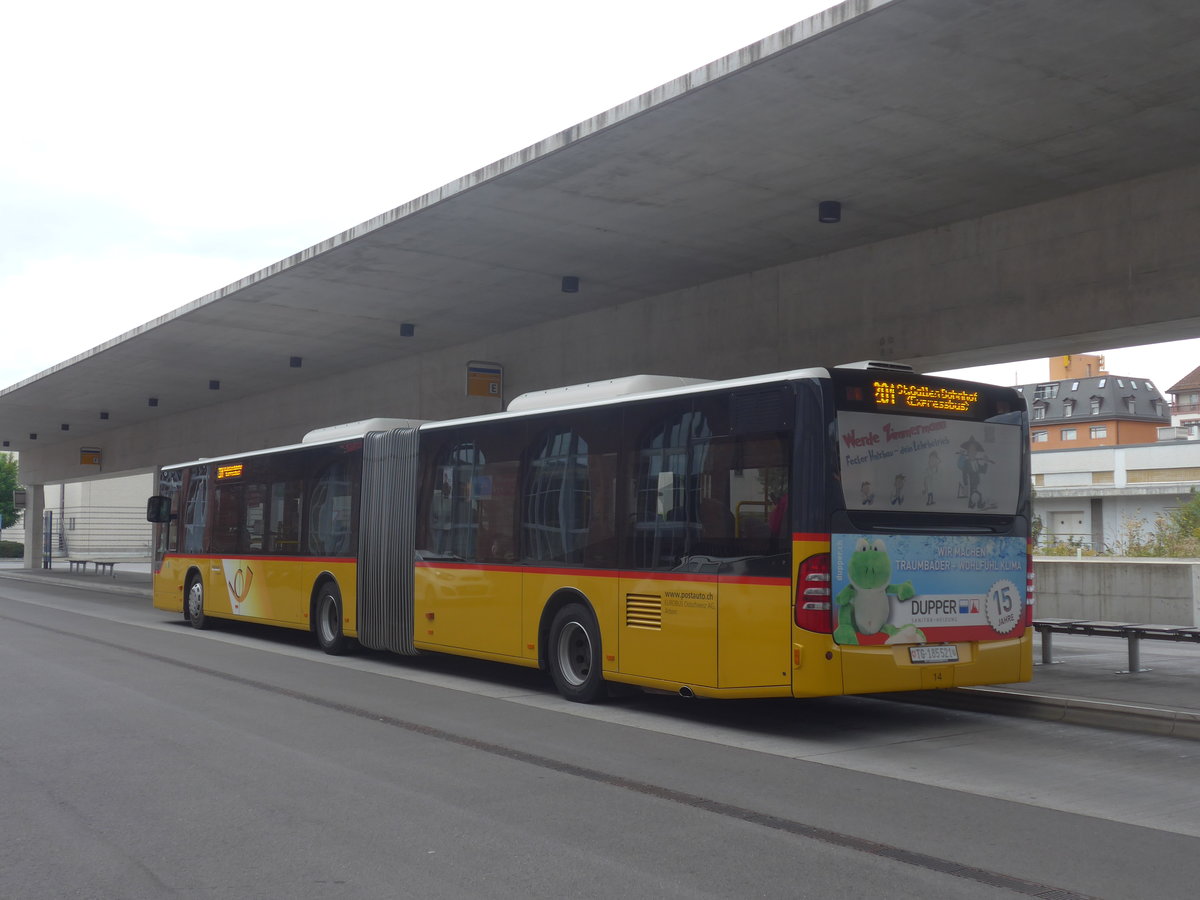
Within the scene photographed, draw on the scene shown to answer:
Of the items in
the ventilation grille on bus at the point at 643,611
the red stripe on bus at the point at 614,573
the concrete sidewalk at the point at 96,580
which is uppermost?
the red stripe on bus at the point at 614,573

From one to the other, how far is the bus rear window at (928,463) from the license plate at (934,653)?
1148 mm

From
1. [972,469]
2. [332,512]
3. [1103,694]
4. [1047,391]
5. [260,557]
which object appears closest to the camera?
[972,469]

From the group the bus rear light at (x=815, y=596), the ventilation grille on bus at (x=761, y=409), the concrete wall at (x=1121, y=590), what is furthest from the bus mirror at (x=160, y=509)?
the bus rear light at (x=815, y=596)

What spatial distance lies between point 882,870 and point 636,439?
5.95 metres

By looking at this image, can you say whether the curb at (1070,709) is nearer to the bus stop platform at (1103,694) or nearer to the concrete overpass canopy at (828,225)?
the bus stop platform at (1103,694)

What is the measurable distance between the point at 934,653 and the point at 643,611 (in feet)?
8.51

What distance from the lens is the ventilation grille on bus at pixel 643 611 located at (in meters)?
10.8

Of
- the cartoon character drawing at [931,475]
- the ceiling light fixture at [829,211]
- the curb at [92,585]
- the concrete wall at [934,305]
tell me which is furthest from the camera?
the curb at [92,585]

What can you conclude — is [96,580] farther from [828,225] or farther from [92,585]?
[828,225]

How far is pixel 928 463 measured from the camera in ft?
33.7

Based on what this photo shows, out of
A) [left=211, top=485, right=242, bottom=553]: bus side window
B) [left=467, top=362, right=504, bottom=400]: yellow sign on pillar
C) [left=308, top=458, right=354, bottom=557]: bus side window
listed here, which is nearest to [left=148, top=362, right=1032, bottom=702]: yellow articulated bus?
[left=308, top=458, right=354, bottom=557]: bus side window

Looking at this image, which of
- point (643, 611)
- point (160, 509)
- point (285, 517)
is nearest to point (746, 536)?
point (643, 611)

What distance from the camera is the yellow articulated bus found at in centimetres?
959

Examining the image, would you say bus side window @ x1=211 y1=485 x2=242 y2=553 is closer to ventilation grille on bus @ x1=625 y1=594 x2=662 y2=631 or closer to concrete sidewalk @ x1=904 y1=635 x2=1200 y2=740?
ventilation grille on bus @ x1=625 y1=594 x2=662 y2=631
